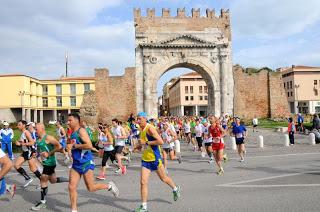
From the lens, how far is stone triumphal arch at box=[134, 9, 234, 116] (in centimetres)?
3528

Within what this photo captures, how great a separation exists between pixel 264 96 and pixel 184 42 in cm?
1071

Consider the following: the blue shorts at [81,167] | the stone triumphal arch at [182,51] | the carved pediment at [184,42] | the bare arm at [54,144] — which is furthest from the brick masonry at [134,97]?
the blue shorts at [81,167]

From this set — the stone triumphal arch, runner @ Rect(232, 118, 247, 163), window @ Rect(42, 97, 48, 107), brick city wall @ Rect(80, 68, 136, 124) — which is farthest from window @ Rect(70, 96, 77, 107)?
runner @ Rect(232, 118, 247, 163)

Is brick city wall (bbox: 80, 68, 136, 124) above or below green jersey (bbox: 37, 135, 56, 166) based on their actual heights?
above

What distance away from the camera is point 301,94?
75312mm

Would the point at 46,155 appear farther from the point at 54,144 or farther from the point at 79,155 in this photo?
the point at 79,155

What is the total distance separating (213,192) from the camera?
7633 mm

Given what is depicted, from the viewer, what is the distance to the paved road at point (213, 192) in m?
6.47

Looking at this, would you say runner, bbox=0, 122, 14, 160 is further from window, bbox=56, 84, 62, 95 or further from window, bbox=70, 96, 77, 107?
window, bbox=56, 84, 62, 95

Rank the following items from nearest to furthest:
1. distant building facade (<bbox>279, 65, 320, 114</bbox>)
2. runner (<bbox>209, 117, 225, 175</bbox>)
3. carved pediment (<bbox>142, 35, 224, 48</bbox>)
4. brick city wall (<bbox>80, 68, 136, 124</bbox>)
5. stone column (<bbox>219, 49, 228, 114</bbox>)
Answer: runner (<bbox>209, 117, 225, 175</bbox>), carved pediment (<bbox>142, 35, 224, 48</bbox>), stone column (<bbox>219, 49, 228, 114</bbox>), brick city wall (<bbox>80, 68, 136, 124</bbox>), distant building facade (<bbox>279, 65, 320, 114</bbox>)

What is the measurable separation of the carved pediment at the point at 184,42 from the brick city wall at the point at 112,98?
4596mm

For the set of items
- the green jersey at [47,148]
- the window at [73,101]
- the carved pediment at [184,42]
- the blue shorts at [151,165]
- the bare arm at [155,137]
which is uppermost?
the carved pediment at [184,42]

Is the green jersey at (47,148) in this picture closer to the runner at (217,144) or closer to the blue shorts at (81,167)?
the blue shorts at (81,167)

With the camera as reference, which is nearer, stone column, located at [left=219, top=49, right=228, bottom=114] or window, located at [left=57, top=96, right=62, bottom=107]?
stone column, located at [left=219, top=49, right=228, bottom=114]
